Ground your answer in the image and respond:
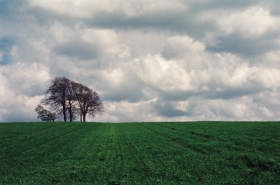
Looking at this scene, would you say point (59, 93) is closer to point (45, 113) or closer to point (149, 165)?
point (45, 113)

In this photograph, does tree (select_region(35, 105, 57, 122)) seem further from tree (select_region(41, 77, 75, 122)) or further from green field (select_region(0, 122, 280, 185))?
green field (select_region(0, 122, 280, 185))

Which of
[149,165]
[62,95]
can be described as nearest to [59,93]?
[62,95]

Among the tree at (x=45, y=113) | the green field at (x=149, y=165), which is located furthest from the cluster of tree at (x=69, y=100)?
the green field at (x=149, y=165)

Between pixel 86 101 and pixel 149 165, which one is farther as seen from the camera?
pixel 86 101

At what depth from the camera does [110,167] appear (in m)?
21.5

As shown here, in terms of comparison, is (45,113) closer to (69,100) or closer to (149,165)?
(69,100)

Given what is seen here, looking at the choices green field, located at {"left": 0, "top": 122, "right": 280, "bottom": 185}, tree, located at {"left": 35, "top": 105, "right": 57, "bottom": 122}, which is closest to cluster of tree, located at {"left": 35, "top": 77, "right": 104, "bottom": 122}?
tree, located at {"left": 35, "top": 105, "right": 57, "bottom": 122}

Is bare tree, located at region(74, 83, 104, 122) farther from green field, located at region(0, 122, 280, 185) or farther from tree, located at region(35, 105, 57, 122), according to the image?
green field, located at region(0, 122, 280, 185)

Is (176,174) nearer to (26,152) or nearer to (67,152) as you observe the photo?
(67,152)

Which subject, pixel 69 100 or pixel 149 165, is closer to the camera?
pixel 149 165

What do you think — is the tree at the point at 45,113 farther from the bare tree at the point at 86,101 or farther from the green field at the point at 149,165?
the green field at the point at 149,165

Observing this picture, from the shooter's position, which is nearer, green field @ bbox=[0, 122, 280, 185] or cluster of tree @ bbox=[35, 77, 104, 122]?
green field @ bbox=[0, 122, 280, 185]

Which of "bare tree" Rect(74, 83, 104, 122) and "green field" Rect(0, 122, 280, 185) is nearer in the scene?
"green field" Rect(0, 122, 280, 185)

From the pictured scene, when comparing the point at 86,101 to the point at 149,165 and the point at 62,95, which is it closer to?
the point at 62,95
